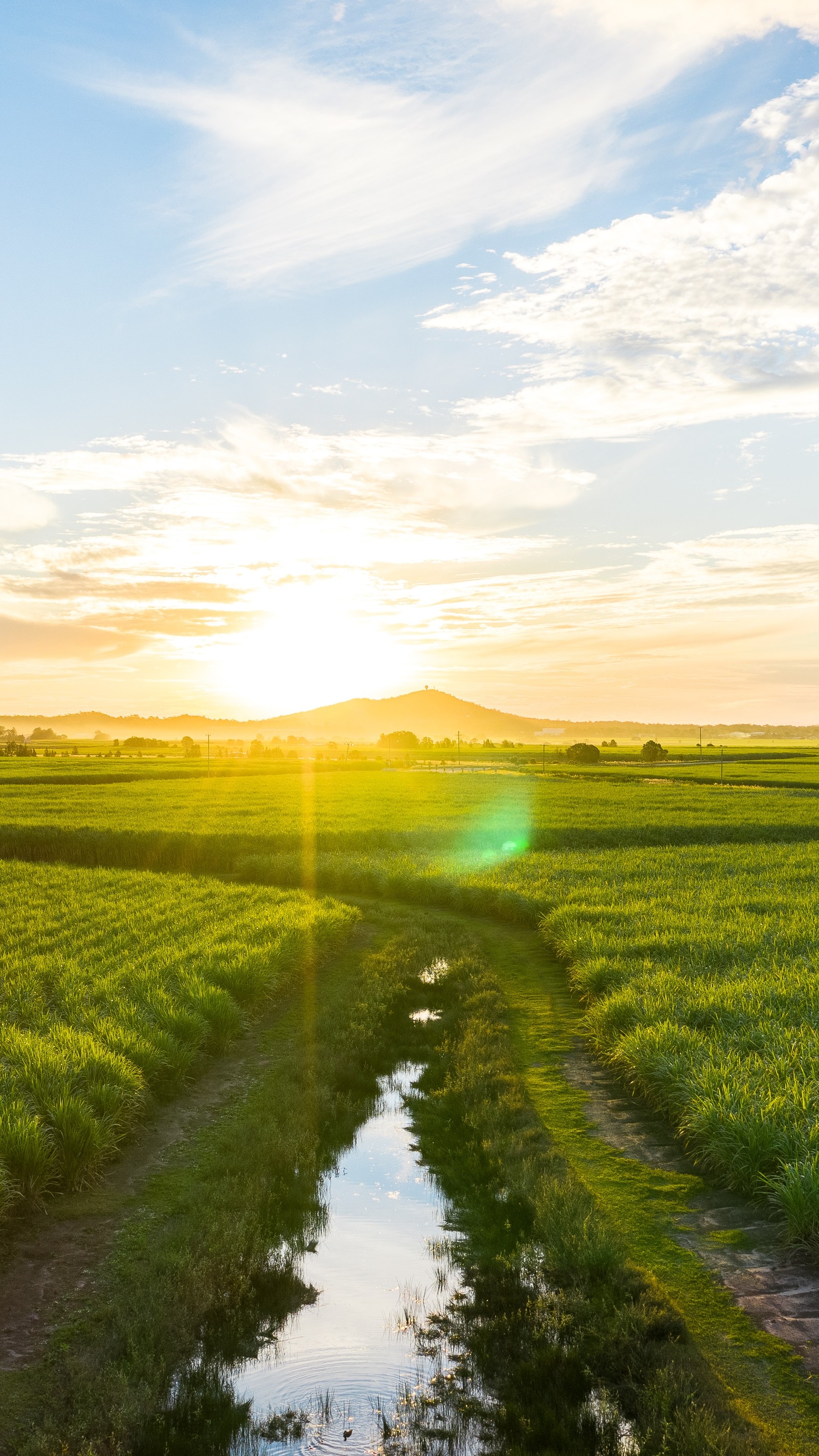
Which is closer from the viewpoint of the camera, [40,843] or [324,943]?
[324,943]

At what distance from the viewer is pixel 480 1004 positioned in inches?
590

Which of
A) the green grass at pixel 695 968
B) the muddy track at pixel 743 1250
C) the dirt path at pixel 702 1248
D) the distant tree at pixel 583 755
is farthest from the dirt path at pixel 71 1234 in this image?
the distant tree at pixel 583 755

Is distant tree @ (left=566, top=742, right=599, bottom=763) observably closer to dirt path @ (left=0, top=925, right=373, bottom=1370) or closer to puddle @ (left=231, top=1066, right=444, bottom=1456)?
dirt path @ (left=0, top=925, right=373, bottom=1370)

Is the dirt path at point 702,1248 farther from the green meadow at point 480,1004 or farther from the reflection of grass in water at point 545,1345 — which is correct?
the reflection of grass in water at point 545,1345

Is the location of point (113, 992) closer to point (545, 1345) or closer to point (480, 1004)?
point (480, 1004)

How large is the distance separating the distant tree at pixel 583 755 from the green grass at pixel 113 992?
109 metres

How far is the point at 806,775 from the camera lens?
7812 cm

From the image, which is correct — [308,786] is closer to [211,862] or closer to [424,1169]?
[211,862]

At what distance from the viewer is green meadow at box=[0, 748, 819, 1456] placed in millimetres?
6488

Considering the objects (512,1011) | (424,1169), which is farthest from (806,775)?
(424,1169)

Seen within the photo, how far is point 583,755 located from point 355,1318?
12685 cm

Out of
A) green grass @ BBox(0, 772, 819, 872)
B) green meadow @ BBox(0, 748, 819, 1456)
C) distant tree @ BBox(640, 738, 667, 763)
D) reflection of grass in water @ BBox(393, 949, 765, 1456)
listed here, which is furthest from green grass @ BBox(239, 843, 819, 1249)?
distant tree @ BBox(640, 738, 667, 763)

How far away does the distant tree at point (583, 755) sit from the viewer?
130 m

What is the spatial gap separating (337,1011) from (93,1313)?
819 centimetres
